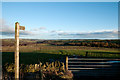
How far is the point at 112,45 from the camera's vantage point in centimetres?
1180

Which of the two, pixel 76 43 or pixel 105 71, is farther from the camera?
pixel 76 43

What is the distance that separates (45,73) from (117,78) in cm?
397

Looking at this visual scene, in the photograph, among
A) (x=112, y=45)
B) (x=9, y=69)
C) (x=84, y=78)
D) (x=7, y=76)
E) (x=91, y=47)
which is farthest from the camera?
(x=91, y=47)

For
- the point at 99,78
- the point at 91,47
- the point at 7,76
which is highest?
the point at 91,47

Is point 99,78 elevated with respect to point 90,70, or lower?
lower

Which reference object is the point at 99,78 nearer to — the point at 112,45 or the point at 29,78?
the point at 29,78

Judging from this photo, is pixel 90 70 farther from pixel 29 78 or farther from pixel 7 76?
pixel 7 76

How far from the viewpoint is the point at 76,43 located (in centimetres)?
1193

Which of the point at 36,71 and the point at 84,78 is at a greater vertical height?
the point at 36,71

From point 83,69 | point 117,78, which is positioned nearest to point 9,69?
point 83,69

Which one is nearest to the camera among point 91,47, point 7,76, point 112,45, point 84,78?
point 7,76

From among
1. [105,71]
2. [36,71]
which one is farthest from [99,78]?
[36,71]

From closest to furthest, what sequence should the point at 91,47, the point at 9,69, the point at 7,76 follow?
1. the point at 7,76
2. the point at 9,69
3. the point at 91,47

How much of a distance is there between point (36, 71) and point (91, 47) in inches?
347
